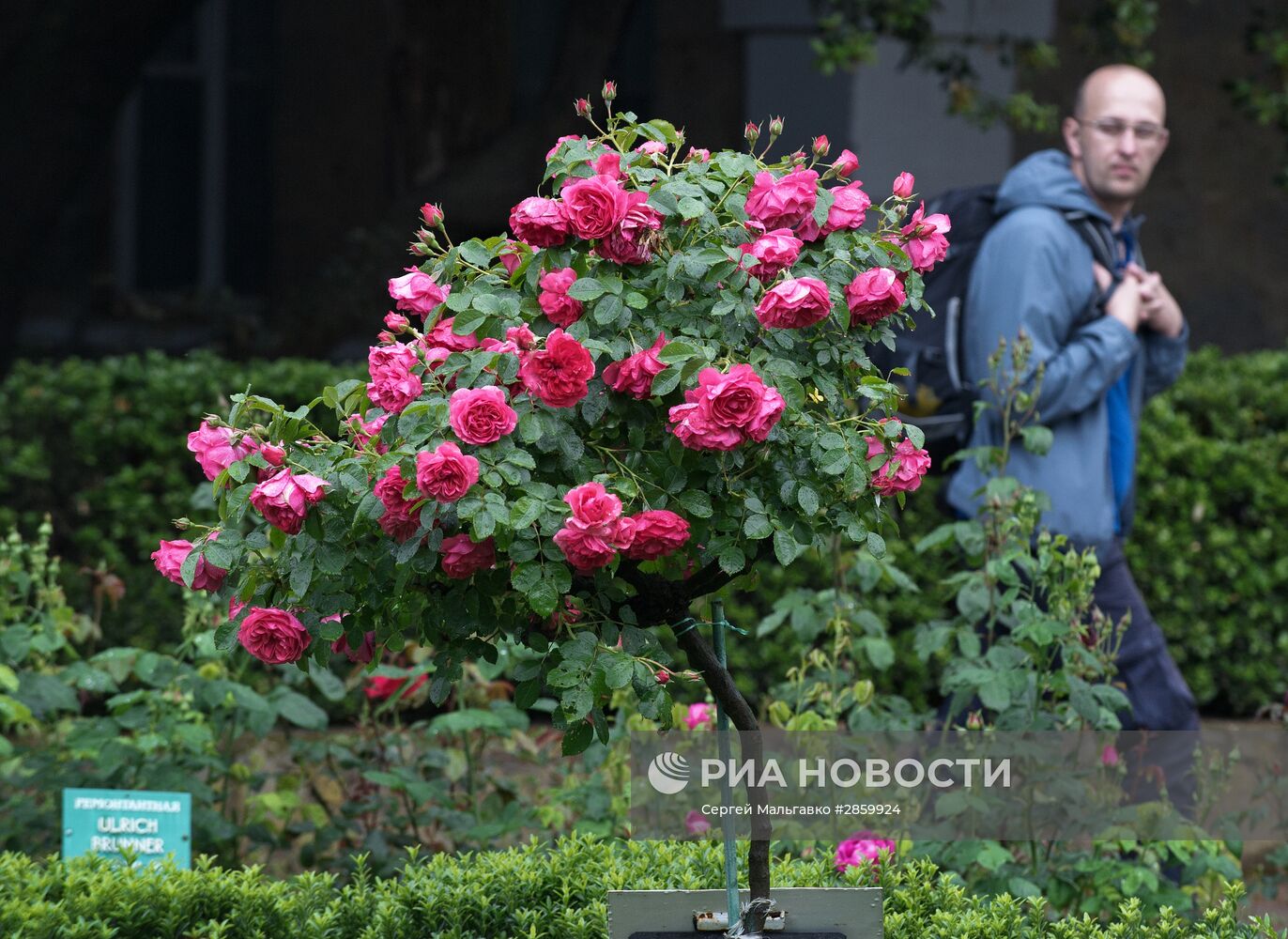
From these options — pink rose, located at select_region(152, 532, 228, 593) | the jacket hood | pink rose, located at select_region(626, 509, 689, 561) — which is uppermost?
the jacket hood

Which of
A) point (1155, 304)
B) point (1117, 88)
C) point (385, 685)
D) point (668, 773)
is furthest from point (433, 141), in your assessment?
point (668, 773)

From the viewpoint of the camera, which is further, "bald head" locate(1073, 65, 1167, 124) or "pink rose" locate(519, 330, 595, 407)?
"bald head" locate(1073, 65, 1167, 124)

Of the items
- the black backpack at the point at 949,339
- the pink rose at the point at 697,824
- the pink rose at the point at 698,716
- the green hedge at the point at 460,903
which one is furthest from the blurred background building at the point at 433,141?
the green hedge at the point at 460,903

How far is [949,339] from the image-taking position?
3779 millimetres

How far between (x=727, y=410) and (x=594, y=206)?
1.01ft

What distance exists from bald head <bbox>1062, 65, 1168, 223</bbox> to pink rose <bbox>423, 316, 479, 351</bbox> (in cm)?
228

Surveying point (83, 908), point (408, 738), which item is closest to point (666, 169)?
point (83, 908)

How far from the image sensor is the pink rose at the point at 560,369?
1.90 m

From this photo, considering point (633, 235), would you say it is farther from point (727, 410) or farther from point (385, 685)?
point (385, 685)

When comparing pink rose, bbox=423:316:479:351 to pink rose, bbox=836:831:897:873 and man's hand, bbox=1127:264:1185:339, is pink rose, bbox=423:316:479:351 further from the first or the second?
man's hand, bbox=1127:264:1185:339

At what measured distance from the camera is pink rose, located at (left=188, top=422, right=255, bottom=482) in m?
2.07

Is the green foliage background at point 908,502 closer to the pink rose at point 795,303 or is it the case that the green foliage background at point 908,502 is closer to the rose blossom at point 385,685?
the rose blossom at point 385,685

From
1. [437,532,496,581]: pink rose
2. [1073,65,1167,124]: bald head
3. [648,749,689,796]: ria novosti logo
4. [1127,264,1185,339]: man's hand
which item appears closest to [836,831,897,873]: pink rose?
[648,749,689,796]: ria novosti logo

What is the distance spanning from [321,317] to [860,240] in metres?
6.23
